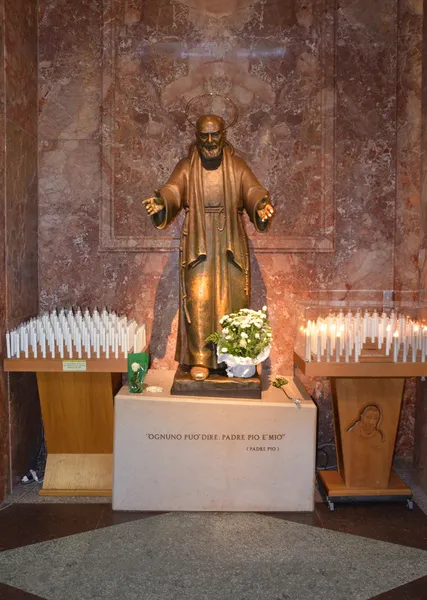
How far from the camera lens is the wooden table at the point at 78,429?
4.25m

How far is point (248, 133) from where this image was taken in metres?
5.09

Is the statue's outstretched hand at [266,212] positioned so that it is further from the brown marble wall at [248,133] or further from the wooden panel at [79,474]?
the wooden panel at [79,474]

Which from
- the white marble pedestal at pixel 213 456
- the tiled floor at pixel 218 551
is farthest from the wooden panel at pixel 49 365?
the tiled floor at pixel 218 551

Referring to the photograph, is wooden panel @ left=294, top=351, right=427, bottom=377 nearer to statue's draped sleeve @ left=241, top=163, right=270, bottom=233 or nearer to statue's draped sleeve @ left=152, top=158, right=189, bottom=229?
statue's draped sleeve @ left=241, top=163, right=270, bottom=233

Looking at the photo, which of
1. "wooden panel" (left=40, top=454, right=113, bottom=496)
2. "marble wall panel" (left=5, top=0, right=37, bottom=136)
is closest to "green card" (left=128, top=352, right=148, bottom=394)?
"wooden panel" (left=40, top=454, right=113, bottom=496)

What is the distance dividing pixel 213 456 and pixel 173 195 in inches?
77.5

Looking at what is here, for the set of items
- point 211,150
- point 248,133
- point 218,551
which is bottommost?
point 218,551

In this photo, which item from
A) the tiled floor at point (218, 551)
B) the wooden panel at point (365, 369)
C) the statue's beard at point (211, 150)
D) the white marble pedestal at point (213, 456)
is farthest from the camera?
the statue's beard at point (211, 150)

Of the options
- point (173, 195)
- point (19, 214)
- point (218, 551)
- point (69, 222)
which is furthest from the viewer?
point (69, 222)

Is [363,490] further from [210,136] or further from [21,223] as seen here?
[21,223]

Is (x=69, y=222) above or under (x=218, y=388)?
above

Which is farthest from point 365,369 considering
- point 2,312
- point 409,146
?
point 2,312

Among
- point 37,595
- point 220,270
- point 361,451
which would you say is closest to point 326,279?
point 220,270

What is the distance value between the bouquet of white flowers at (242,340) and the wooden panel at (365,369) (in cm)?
40
